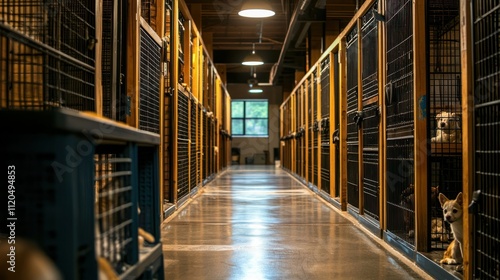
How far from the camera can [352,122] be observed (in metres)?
6.05

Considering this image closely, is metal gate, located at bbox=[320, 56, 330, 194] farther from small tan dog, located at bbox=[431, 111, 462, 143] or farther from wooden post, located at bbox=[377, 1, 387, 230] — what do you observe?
small tan dog, located at bbox=[431, 111, 462, 143]

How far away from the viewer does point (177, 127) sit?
20.8 feet

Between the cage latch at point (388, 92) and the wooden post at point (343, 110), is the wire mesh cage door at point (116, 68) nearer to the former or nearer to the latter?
the cage latch at point (388, 92)

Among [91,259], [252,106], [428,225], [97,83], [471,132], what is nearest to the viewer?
[91,259]

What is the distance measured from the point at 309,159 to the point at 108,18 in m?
6.70

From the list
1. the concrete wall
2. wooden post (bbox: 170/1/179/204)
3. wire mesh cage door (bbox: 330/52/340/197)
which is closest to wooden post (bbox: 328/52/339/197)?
wire mesh cage door (bbox: 330/52/340/197)

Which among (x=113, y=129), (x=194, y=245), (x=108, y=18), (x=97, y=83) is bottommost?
(x=194, y=245)

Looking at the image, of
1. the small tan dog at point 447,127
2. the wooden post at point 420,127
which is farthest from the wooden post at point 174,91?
the wooden post at point 420,127

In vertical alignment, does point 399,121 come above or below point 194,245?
above

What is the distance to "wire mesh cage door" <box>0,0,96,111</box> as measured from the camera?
2250mm

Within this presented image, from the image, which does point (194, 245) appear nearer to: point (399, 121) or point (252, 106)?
point (399, 121)

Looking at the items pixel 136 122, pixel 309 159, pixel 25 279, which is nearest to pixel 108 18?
pixel 136 122

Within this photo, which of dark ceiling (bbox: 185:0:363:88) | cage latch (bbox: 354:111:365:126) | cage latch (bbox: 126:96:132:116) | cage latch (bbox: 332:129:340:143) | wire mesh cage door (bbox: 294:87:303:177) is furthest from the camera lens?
wire mesh cage door (bbox: 294:87:303:177)

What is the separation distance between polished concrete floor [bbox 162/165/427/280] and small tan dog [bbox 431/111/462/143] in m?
0.94
